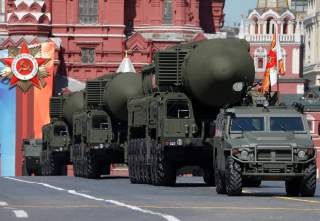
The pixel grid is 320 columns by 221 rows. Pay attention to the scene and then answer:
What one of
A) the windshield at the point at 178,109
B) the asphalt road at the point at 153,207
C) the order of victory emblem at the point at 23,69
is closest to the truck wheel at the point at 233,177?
the asphalt road at the point at 153,207

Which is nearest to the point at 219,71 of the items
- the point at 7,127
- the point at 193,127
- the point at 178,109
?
the point at 193,127

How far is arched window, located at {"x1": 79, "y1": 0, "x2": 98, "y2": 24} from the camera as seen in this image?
147250mm

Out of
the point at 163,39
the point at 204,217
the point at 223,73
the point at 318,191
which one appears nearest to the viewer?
the point at 204,217

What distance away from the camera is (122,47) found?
146500mm

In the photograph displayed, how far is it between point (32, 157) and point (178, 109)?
5219 centimetres

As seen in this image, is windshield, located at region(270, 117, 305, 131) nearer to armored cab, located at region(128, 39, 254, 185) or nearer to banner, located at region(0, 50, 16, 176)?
armored cab, located at region(128, 39, 254, 185)

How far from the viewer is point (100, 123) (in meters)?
66.8

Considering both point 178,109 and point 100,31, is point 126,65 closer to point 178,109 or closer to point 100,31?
point 100,31

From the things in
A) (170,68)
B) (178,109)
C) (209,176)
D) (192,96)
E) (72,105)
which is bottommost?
(209,176)

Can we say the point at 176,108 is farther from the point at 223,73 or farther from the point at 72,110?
the point at 72,110

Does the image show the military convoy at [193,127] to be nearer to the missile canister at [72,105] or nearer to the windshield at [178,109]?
the windshield at [178,109]

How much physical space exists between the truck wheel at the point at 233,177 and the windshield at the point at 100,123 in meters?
30.4

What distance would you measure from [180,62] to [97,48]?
9760 cm

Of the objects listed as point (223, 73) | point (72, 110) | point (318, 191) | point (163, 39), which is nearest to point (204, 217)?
point (318, 191)
